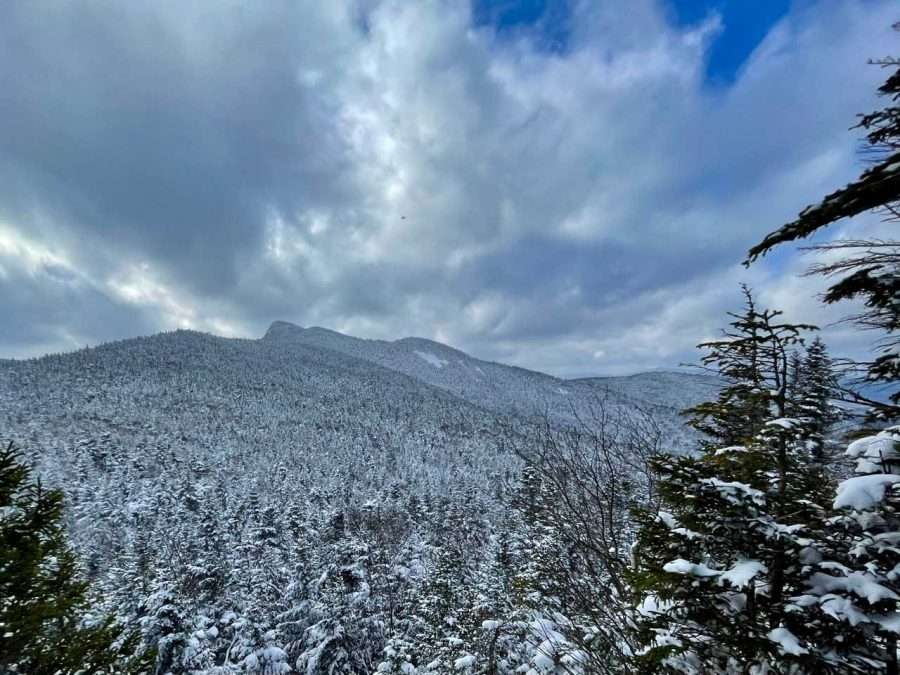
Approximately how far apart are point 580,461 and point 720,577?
2637 millimetres

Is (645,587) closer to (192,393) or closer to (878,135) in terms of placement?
(878,135)

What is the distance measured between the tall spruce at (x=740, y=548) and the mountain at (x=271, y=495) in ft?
3.37

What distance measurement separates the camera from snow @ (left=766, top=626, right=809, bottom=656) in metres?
2.88

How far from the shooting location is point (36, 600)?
17.7ft

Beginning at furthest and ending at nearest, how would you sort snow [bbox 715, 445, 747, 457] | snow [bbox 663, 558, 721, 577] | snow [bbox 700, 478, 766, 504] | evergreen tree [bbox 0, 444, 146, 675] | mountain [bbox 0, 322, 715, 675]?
1. mountain [bbox 0, 322, 715, 675]
2. evergreen tree [bbox 0, 444, 146, 675]
3. snow [bbox 715, 445, 747, 457]
4. snow [bbox 700, 478, 766, 504]
5. snow [bbox 663, 558, 721, 577]

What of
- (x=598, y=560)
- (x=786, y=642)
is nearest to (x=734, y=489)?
(x=786, y=642)

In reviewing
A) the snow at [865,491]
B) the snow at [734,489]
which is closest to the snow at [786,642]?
the snow at [734,489]

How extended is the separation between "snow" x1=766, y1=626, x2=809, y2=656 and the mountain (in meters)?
2.24

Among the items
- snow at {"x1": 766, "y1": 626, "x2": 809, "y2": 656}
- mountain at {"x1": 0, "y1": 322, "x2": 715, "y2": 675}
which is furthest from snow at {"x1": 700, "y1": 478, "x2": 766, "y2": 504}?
mountain at {"x1": 0, "y1": 322, "x2": 715, "y2": 675}

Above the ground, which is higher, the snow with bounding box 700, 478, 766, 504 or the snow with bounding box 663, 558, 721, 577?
the snow with bounding box 700, 478, 766, 504

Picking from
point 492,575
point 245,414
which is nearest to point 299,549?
point 492,575

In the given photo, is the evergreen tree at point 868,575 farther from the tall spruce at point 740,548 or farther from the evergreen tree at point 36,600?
the evergreen tree at point 36,600

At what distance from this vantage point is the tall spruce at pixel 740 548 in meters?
3.33

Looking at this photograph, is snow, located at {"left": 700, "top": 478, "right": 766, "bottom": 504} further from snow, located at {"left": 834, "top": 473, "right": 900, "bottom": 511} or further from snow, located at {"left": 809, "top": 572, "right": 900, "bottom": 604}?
snow, located at {"left": 834, "top": 473, "right": 900, "bottom": 511}
